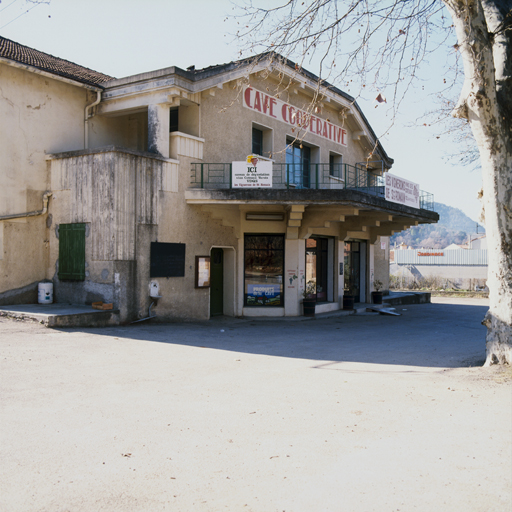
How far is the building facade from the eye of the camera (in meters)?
13.7

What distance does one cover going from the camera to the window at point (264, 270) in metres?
17.8

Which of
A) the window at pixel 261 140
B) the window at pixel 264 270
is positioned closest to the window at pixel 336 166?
the window at pixel 261 140

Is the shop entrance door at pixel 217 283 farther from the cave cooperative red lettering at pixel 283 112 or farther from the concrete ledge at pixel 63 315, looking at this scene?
the cave cooperative red lettering at pixel 283 112

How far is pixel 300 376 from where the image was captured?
8.00 m

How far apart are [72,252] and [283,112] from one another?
9.53 metres

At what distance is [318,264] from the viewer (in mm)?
19781

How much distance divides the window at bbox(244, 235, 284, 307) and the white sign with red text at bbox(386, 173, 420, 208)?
411cm

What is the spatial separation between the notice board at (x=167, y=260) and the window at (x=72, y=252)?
1896mm

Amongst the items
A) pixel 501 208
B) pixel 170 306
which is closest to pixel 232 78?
pixel 170 306

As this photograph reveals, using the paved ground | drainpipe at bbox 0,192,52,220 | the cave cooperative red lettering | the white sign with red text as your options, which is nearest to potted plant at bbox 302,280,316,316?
the white sign with red text

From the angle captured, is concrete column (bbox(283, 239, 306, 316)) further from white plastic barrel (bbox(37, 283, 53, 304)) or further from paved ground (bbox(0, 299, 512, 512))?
white plastic barrel (bbox(37, 283, 53, 304))

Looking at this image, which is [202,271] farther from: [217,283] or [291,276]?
[291,276]

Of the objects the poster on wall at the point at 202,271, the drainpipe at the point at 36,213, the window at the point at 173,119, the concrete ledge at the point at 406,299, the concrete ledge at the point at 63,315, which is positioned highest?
the window at the point at 173,119

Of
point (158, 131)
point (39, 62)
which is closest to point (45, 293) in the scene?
point (158, 131)
